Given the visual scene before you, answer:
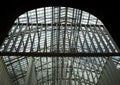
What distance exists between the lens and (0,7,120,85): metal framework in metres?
24.7

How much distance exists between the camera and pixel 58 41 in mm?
35500

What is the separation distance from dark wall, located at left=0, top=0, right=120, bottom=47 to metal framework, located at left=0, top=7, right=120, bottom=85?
29.2 ft

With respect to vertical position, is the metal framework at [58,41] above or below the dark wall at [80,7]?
below

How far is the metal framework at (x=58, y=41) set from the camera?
2469 centimetres

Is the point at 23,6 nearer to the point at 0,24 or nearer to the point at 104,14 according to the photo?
the point at 0,24

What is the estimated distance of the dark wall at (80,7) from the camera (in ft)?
26.7

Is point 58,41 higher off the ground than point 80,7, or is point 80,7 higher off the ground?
point 80,7

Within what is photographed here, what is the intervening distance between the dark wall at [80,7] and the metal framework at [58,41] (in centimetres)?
889

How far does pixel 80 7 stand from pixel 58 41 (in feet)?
88.4

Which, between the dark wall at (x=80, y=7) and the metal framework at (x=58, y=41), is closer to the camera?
the dark wall at (x=80, y=7)

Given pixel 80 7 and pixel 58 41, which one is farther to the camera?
pixel 58 41

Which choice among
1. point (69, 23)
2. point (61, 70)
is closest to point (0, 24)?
point (69, 23)

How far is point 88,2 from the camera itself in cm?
827

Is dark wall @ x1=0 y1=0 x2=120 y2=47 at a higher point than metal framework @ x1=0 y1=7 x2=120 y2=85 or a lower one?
higher
